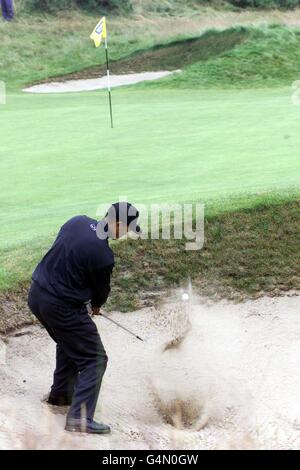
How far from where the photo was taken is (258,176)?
1249cm

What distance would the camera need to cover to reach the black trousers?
21.8ft

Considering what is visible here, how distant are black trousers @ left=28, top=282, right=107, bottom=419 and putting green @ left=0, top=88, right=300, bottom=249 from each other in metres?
3.09

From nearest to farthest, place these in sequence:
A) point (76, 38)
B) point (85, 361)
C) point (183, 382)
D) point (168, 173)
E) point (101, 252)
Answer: point (101, 252) → point (85, 361) → point (183, 382) → point (168, 173) → point (76, 38)

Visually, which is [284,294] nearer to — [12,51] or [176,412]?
[176,412]

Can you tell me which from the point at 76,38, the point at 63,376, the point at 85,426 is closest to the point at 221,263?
the point at 63,376

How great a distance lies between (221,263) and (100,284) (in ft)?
10.3

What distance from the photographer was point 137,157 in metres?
14.7

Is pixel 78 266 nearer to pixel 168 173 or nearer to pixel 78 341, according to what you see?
pixel 78 341

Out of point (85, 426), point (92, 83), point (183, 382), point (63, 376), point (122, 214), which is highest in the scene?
point (92, 83)

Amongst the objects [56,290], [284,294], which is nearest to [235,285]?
[284,294]

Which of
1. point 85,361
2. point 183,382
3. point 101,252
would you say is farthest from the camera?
point 183,382

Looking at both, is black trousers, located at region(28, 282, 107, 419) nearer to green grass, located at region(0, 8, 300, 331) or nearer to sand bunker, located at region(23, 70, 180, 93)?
green grass, located at region(0, 8, 300, 331)

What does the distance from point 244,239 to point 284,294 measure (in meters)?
0.90

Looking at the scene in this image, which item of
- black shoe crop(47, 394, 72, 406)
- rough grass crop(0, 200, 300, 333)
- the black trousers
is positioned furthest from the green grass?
the black trousers
